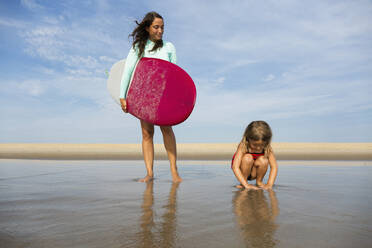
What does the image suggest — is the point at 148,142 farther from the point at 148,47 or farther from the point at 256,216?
the point at 256,216

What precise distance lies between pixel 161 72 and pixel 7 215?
2.08 meters

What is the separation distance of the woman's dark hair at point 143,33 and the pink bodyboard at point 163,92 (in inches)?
7.7

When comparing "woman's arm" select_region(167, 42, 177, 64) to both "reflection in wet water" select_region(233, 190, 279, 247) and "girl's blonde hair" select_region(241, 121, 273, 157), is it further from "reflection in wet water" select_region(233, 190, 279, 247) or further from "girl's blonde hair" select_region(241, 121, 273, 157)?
"reflection in wet water" select_region(233, 190, 279, 247)

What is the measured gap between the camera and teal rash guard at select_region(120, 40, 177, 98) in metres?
3.45

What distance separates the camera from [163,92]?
10.9 ft

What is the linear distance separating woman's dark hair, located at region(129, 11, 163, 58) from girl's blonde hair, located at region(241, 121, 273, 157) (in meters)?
1.46

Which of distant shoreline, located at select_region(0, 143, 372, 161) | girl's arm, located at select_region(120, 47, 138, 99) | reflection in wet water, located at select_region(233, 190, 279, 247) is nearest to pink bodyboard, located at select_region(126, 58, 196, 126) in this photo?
girl's arm, located at select_region(120, 47, 138, 99)

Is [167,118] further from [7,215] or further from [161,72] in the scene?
[7,215]

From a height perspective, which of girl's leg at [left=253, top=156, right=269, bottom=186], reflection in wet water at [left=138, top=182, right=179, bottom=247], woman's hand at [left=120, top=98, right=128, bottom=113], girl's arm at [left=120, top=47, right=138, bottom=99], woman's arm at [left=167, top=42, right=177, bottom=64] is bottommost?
reflection in wet water at [left=138, top=182, right=179, bottom=247]

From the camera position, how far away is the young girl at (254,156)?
8.89 ft

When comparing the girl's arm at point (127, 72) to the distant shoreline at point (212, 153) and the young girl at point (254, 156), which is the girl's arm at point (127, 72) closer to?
the young girl at point (254, 156)

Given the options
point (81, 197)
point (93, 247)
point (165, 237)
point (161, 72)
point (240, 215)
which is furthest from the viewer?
point (161, 72)

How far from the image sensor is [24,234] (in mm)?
1312

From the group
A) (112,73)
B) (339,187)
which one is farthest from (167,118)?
(339,187)
